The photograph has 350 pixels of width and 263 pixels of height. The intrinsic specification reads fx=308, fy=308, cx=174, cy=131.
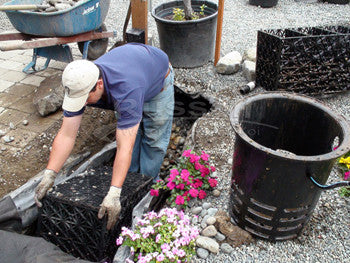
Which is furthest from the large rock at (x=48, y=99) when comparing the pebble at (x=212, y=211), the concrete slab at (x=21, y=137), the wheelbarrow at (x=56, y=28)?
the pebble at (x=212, y=211)

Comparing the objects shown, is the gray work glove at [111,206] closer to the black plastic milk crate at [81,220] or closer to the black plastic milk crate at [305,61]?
the black plastic milk crate at [81,220]

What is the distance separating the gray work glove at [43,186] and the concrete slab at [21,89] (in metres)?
2.63

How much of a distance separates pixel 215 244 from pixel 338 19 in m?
6.34

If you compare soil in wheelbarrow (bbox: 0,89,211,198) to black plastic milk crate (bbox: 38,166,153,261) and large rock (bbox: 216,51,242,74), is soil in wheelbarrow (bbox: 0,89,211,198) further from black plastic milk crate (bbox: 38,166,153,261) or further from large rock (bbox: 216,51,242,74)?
black plastic milk crate (bbox: 38,166,153,261)

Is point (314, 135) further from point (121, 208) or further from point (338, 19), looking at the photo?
point (338, 19)

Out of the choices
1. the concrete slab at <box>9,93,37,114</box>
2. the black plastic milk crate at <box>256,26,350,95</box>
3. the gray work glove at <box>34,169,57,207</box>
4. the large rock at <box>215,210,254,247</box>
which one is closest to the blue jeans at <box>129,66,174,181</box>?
the gray work glove at <box>34,169,57,207</box>

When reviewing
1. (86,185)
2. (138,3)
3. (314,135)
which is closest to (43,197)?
(86,185)

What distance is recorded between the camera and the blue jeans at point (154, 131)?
9.67 ft

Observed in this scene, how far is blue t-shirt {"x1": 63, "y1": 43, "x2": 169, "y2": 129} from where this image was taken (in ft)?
7.07

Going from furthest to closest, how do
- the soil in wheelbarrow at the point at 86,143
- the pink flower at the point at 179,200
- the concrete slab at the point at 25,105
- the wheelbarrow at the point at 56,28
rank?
the concrete slab at the point at 25,105 → the wheelbarrow at the point at 56,28 → the soil in wheelbarrow at the point at 86,143 → the pink flower at the point at 179,200

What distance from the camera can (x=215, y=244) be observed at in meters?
2.18

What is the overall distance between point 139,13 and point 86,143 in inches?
71.3

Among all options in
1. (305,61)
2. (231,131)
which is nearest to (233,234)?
(231,131)

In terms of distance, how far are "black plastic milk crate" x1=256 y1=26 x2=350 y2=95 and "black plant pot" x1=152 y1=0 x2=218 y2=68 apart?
3.38 ft
